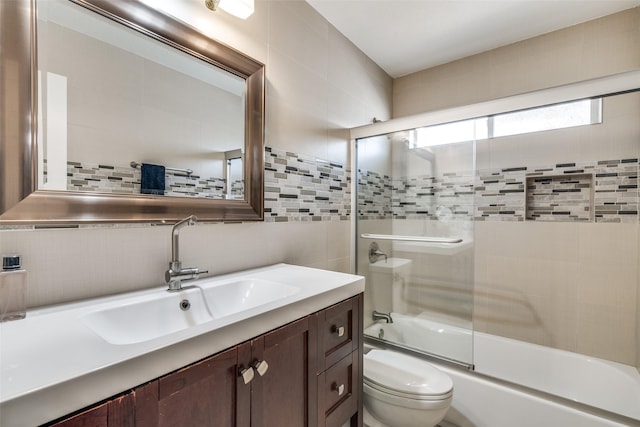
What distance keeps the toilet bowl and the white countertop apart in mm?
780

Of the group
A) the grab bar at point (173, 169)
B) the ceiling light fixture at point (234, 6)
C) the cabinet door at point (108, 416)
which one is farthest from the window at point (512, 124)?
the cabinet door at point (108, 416)

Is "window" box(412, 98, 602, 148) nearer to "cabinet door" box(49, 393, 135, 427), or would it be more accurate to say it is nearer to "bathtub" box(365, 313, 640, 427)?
"bathtub" box(365, 313, 640, 427)

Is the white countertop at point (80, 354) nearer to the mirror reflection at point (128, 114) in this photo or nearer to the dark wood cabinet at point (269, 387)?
the dark wood cabinet at point (269, 387)

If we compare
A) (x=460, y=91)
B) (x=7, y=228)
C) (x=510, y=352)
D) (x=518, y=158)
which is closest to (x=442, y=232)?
(x=518, y=158)

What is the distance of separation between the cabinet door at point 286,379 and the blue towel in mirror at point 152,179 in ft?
2.19

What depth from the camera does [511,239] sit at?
216 cm

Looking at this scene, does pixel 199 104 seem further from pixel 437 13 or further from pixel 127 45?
pixel 437 13

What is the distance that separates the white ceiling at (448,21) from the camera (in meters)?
1.76

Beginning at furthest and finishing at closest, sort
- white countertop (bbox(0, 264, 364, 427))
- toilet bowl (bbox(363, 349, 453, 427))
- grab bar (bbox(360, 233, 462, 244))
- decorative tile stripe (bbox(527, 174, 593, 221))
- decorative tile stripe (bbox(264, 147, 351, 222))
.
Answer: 1. grab bar (bbox(360, 233, 462, 244))
2. decorative tile stripe (bbox(527, 174, 593, 221))
3. decorative tile stripe (bbox(264, 147, 351, 222))
4. toilet bowl (bbox(363, 349, 453, 427))
5. white countertop (bbox(0, 264, 364, 427))

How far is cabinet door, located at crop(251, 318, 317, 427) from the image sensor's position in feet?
2.65

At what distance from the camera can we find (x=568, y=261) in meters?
1.97

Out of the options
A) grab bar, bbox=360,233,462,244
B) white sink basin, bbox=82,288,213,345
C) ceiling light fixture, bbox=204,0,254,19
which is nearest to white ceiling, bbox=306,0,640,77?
ceiling light fixture, bbox=204,0,254,19

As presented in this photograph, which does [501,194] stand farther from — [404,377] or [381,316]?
[404,377]

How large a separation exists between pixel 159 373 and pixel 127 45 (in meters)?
1.06
